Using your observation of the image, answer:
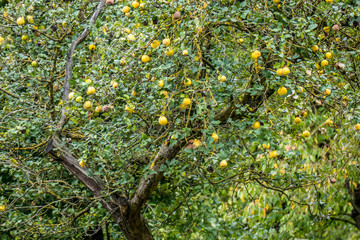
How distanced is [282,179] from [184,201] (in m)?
0.91

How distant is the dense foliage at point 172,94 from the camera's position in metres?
2.54

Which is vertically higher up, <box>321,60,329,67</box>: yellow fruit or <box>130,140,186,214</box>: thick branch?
<box>321,60,329,67</box>: yellow fruit

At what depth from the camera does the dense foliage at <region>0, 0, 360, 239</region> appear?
2.54 meters

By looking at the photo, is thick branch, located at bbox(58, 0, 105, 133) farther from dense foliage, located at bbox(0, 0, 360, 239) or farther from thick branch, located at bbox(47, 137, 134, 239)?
thick branch, located at bbox(47, 137, 134, 239)

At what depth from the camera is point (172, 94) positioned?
2422 millimetres

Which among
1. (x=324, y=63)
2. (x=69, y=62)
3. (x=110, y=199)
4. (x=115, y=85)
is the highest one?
(x=115, y=85)

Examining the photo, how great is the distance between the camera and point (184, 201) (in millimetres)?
3986

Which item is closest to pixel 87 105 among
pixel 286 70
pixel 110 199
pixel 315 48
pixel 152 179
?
pixel 152 179

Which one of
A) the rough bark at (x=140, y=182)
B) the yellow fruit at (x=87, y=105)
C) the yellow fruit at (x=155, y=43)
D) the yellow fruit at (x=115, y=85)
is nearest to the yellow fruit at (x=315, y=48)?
the rough bark at (x=140, y=182)

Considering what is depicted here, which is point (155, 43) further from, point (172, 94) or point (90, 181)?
→ point (90, 181)

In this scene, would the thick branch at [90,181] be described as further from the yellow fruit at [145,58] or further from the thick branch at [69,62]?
the yellow fruit at [145,58]

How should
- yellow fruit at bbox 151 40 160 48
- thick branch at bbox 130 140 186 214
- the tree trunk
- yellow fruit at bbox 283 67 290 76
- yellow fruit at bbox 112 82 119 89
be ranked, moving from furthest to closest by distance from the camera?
the tree trunk, thick branch at bbox 130 140 186 214, yellow fruit at bbox 112 82 119 89, yellow fruit at bbox 151 40 160 48, yellow fruit at bbox 283 67 290 76

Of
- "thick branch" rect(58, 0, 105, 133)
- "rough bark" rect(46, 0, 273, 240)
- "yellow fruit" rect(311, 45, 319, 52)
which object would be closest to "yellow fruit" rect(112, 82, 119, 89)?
"rough bark" rect(46, 0, 273, 240)

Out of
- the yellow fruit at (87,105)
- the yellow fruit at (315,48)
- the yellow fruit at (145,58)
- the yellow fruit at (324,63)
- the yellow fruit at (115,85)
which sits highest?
the yellow fruit at (145,58)
